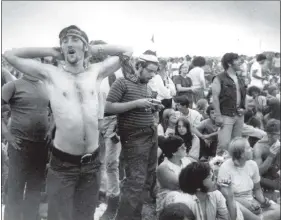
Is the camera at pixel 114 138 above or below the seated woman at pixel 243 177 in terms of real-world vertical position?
above

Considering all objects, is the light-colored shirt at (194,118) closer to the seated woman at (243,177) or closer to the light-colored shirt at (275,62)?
the seated woman at (243,177)

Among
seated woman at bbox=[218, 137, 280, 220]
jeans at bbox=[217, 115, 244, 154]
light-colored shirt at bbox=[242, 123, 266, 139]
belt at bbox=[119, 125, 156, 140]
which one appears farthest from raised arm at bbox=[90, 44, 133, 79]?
light-colored shirt at bbox=[242, 123, 266, 139]

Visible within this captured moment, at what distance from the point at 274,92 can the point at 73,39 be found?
141 inches

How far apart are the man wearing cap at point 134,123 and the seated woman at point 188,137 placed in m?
0.44

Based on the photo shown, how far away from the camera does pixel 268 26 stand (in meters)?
2.71

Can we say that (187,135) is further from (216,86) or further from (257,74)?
(257,74)

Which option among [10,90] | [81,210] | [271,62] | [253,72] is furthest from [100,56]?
[271,62]

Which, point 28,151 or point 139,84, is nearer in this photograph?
point 28,151

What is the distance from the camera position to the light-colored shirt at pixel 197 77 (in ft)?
14.3

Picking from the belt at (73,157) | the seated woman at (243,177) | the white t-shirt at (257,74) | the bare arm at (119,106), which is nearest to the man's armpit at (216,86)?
the seated woman at (243,177)

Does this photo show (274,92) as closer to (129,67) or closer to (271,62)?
(271,62)

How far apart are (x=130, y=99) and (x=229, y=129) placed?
3.58ft

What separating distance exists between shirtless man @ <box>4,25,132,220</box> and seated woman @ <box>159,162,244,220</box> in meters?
0.41

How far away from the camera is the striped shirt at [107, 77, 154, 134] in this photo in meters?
2.14
